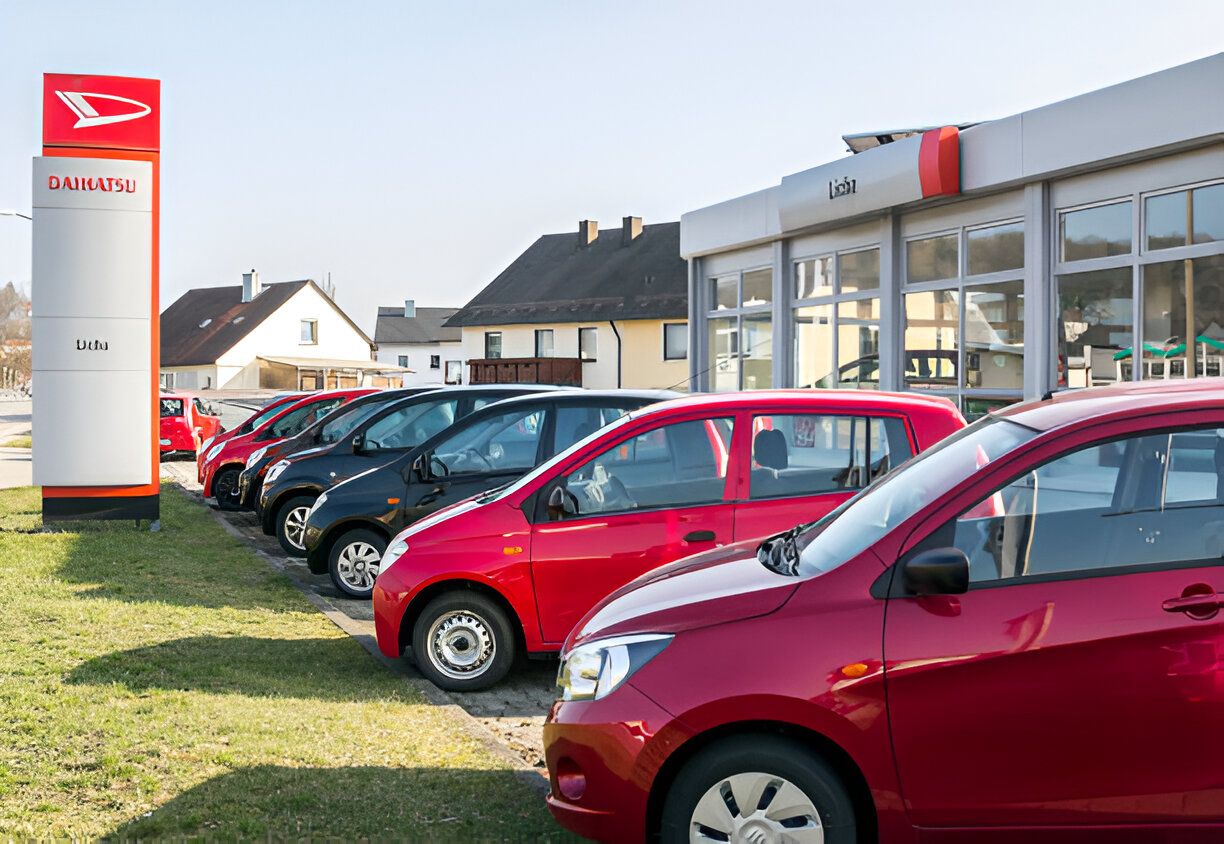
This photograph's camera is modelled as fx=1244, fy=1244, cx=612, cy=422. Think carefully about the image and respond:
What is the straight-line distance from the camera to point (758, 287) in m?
21.9

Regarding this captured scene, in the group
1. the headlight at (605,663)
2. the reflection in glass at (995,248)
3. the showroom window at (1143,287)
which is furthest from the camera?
the reflection in glass at (995,248)

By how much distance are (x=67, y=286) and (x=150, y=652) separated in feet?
26.3

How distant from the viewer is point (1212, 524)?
157 inches

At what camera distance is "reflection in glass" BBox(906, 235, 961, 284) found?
16625mm

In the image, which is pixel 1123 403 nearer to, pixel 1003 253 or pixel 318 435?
pixel 1003 253

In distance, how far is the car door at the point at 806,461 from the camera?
7.30 metres

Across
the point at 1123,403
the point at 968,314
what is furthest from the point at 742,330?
the point at 1123,403

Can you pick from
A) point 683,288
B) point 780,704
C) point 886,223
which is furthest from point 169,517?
point 683,288

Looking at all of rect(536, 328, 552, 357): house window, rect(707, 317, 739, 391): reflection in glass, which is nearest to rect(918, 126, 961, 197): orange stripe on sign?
rect(707, 317, 739, 391): reflection in glass

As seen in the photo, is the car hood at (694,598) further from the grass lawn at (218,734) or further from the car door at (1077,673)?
the grass lawn at (218,734)

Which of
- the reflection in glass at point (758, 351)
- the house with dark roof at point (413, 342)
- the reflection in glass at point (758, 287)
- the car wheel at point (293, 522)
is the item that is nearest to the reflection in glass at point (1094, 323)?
the reflection in glass at point (758, 351)

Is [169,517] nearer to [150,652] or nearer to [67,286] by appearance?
[67,286]

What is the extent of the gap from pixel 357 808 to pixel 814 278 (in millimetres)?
16144

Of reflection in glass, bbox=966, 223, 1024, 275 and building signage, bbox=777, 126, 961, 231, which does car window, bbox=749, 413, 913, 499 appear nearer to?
reflection in glass, bbox=966, 223, 1024, 275
